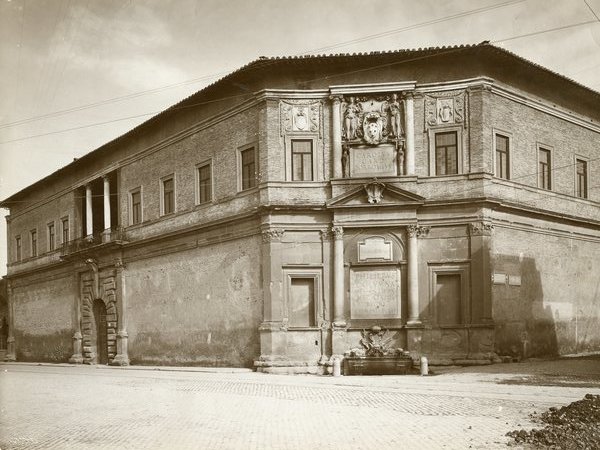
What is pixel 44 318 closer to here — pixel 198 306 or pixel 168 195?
pixel 168 195

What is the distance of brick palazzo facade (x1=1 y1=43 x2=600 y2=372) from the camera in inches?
857

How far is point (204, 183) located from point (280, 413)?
15270 millimetres

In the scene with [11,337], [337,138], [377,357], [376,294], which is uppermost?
[337,138]

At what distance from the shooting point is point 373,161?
2233cm

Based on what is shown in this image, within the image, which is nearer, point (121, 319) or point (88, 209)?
point (121, 319)

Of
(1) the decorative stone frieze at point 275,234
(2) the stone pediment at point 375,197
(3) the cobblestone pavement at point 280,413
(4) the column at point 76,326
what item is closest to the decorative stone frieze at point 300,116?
(2) the stone pediment at point 375,197

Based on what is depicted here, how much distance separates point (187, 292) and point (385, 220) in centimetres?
905

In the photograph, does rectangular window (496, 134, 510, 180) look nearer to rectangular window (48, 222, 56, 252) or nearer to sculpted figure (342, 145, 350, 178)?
sculpted figure (342, 145, 350, 178)

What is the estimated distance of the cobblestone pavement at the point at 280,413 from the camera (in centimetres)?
973

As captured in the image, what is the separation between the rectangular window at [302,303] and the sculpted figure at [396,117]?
5.56 meters

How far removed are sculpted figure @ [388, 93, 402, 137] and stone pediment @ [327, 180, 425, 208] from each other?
5.94 ft

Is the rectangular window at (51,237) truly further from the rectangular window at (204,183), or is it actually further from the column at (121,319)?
the rectangular window at (204,183)

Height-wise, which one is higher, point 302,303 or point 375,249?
point 375,249

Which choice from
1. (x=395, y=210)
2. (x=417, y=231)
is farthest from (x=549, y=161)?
(x=395, y=210)
